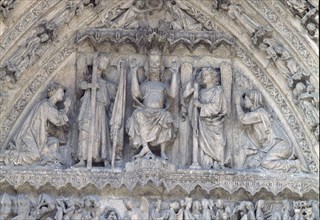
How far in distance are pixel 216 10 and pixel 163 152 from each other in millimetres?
1898

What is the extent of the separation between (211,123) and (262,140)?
0.62 meters

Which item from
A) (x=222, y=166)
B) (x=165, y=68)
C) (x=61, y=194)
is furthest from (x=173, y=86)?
(x=61, y=194)

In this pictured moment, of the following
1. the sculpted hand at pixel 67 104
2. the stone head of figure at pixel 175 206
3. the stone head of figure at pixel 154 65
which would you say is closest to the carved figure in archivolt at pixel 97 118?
the sculpted hand at pixel 67 104

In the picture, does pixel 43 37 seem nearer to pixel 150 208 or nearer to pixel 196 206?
pixel 150 208

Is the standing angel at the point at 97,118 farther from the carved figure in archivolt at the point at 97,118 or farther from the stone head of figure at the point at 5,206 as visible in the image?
the stone head of figure at the point at 5,206

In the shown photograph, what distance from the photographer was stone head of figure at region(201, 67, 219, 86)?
412 inches

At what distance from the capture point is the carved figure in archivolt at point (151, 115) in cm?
1000

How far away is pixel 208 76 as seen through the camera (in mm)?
10461

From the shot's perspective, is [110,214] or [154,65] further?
[154,65]

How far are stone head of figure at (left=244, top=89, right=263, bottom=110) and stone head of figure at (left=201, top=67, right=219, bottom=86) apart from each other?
0.44m

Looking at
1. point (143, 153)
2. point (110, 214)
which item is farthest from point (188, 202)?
point (110, 214)

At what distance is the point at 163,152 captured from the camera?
10.0m

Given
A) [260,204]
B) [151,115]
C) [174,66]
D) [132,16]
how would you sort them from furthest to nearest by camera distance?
[132,16] < [174,66] < [151,115] < [260,204]

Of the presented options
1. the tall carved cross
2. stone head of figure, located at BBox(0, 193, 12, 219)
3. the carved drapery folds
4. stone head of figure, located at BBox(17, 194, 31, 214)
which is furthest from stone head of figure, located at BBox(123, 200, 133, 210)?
stone head of figure, located at BBox(0, 193, 12, 219)
